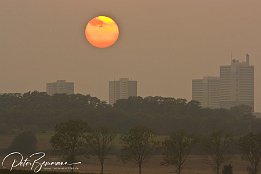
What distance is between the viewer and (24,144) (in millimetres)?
126375

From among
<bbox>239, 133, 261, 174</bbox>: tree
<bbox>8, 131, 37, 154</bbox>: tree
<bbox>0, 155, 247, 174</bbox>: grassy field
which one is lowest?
<bbox>0, 155, 247, 174</bbox>: grassy field

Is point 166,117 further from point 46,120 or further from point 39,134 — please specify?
point 39,134

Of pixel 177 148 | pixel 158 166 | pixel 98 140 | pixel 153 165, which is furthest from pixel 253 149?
pixel 153 165

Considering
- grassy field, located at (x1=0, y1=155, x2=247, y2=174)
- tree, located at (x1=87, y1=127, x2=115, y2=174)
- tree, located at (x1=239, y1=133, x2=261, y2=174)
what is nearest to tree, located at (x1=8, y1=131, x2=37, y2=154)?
grassy field, located at (x1=0, y1=155, x2=247, y2=174)

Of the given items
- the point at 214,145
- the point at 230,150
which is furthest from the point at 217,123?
the point at 214,145

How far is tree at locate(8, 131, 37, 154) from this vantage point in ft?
410

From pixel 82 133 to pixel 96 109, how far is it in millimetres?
94094

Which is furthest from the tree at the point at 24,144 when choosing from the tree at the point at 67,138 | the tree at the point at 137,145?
the tree at the point at 67,138

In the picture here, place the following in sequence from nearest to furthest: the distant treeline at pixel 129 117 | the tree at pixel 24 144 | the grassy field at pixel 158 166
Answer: the grassy field at pixel 158 166, the tree at pixel 24 144, the distant treeline at pixel 129 117

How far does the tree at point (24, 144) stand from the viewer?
125 m

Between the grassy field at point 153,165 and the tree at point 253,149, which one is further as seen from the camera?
the grassy field at point 153,165

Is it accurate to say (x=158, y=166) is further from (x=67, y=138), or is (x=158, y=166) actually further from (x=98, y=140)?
(x=67, y=138)

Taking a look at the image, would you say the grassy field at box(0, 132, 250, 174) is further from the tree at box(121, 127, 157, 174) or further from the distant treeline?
the distant treeline

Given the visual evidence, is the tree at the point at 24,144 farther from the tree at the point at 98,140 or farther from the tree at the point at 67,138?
the tree at the point at 67,138
